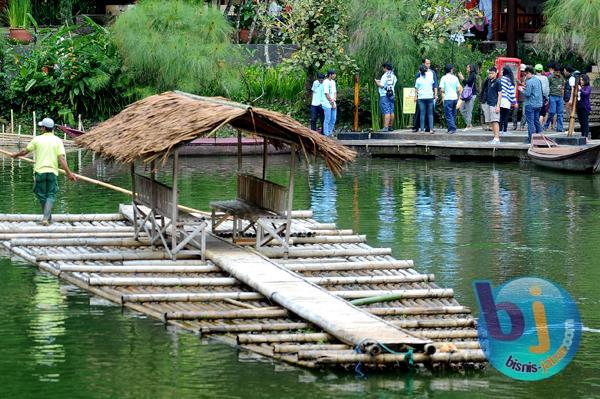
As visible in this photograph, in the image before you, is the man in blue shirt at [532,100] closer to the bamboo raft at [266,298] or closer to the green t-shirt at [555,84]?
the green t-shirt at [555,84]

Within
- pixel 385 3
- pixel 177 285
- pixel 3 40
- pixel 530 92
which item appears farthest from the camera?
pixel 3 40

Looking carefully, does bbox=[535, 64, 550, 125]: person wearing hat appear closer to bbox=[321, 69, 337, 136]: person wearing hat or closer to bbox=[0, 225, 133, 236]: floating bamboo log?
bbox=[321, 69, 337, 136]: person wearing hat

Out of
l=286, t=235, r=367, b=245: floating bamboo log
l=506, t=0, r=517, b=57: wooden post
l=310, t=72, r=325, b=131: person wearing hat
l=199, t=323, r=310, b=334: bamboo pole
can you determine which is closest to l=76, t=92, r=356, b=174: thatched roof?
l=286, t=235, r=367, b=245: floating bamboo log

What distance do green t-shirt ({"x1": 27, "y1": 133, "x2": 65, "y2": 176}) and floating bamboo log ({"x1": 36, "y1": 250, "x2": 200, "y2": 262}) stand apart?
94.3 inches

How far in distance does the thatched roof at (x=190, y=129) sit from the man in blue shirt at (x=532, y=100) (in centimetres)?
1411

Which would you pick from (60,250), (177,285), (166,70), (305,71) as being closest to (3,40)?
(166,70)

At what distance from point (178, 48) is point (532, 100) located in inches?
333

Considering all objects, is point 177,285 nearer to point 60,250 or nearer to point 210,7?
point 60,250

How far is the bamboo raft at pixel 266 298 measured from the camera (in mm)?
13547

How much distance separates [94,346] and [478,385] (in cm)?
374

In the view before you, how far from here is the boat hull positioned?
29.3 metres

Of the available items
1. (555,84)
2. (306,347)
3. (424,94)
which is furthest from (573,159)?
(306,347)

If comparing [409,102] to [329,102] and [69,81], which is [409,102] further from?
[69,81]

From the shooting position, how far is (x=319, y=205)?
24.9 m
